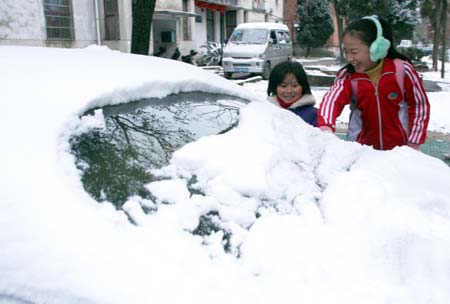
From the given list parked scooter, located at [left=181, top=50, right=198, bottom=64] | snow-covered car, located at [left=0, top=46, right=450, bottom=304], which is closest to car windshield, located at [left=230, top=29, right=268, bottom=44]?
parked scooter, located at [left=181, top=50, right=198, bottom=64]

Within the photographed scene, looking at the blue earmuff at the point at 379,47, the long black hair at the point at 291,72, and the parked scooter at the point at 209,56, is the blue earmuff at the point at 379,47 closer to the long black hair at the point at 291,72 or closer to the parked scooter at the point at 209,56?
the long black hair at the point at 291,72

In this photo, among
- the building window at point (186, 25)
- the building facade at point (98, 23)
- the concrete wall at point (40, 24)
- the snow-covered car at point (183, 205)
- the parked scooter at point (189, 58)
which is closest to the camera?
the snow-covered car at point (183, 205)

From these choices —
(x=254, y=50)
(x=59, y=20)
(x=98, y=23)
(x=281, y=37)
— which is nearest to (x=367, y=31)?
(x=254, y=50)

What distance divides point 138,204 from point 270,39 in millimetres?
14350

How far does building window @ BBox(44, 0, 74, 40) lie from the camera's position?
13742mm

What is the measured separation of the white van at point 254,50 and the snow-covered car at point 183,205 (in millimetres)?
12227

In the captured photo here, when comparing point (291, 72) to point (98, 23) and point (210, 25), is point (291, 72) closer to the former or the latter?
point (98, 23)

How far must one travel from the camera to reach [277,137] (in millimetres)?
1797

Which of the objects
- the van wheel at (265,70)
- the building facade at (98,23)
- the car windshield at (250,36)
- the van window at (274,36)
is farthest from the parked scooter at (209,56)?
the van wheel at (265,70)

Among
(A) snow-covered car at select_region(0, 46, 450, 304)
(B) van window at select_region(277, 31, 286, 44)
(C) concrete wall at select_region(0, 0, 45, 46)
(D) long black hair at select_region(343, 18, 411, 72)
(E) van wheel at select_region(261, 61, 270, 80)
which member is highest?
(C) concrete wall at select_region(0, 0, 45, 46)

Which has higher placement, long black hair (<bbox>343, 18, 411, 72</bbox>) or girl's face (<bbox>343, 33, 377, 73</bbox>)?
long black hair (<bbox>343, 18, 411, 72</bbox>)

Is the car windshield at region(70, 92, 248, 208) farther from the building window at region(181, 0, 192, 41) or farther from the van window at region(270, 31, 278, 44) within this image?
the building window at region(181, 0, 192, 41)

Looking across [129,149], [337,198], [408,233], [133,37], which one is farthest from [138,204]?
[133,37]

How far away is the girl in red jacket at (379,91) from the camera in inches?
99.5
